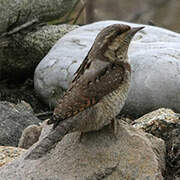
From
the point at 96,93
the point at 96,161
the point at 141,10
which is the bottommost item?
the point at 141,10

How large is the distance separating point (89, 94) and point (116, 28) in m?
0.59

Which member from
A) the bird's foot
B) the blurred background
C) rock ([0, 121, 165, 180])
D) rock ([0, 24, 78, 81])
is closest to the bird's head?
the bird's foot

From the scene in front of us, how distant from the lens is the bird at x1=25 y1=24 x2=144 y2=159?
3896mm

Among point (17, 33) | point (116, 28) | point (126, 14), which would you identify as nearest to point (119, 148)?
point (116, 28)

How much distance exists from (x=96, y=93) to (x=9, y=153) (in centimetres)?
144

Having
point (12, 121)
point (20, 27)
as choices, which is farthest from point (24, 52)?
point (12, 121)

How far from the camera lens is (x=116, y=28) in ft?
13.6

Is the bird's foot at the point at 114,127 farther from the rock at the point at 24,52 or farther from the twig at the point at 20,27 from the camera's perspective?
the twig at the point at 20,27

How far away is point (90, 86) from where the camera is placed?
4004mm

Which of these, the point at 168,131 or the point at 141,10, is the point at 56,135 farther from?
the point at 141,10

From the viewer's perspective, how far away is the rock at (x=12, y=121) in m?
5.65

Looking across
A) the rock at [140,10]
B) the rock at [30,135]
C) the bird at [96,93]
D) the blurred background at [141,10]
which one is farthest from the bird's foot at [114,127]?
the rock at [140,10]

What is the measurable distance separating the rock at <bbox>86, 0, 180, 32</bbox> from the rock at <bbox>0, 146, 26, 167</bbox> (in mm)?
13813

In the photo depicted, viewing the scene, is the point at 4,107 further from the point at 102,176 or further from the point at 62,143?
the point at 102,176
